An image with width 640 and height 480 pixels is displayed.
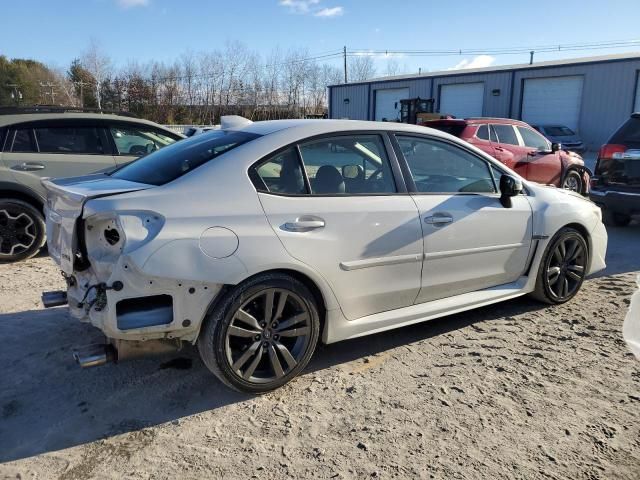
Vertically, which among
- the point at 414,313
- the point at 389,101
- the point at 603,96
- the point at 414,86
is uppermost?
the point at 414,86

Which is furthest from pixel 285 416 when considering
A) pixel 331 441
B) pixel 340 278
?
pixel 340 278

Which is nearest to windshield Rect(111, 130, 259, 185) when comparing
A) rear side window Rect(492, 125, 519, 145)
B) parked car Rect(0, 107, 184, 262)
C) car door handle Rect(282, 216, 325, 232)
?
car door handle Rect(282, 216, 325, 232)

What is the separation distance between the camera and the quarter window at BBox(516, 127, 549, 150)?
35.8 ft

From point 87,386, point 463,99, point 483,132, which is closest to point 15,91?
point 463,99

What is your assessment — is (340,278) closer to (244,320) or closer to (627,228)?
(244,320)

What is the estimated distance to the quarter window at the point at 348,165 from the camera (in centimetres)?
346

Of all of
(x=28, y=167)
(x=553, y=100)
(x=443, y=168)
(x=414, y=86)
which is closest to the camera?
(x=443, y=168)

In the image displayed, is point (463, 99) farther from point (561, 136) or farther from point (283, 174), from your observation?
point (283, 174)

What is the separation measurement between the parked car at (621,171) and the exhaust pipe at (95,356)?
7566mm

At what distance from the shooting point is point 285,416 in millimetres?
3057

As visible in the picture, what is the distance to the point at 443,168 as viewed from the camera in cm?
411

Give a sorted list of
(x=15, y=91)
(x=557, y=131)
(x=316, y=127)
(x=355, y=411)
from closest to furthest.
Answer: (x=355, y=411), (x=316, y=127), (x=557, y=131), (x=15, y=91)

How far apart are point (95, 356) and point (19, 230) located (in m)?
3.91

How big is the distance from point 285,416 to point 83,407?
3.92 ft
